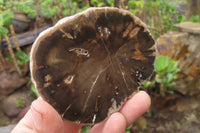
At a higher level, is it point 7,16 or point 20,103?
point 7,16

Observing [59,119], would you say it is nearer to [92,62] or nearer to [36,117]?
[36,117]

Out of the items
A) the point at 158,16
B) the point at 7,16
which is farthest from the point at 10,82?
the point at 158,16

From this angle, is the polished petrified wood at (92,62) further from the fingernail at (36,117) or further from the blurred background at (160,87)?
the blurred background at (160,87)

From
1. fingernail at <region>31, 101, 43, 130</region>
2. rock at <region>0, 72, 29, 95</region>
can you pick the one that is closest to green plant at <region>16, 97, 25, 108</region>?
rock at <region>0, 72, 29, 95</region>

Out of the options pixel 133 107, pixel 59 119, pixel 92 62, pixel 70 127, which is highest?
pixel 92 62

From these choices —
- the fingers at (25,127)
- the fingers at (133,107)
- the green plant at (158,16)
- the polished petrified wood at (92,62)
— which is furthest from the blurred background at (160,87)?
the fingers at (25,127)

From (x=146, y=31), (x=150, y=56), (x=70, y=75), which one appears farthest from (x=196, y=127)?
(x=70, y=75)

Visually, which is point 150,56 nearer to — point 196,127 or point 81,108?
point 81,108

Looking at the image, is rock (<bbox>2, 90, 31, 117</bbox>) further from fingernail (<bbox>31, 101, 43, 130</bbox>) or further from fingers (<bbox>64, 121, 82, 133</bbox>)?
fingernail (<bbox>31, 101, 43, 130</bbox>)
